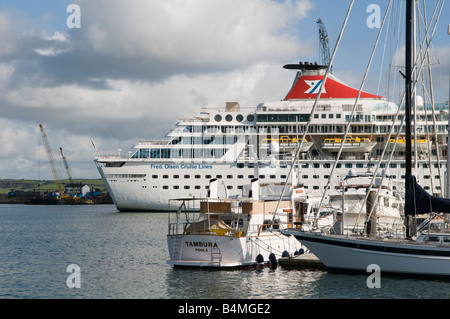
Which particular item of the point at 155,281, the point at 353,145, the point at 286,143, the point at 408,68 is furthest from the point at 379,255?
the point at 286,143

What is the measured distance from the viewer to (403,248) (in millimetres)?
24562

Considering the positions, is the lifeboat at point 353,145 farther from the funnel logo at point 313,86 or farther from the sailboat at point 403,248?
the sailboat at point 403,248

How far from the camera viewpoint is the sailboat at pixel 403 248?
79.6 feet

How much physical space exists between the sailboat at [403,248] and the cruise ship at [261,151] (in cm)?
4140

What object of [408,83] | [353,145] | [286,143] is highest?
[286,143]

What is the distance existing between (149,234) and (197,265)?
18.8 metres

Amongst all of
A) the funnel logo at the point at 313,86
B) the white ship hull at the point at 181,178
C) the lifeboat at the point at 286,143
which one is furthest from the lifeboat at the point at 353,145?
the funnel logo at the point at 313,86

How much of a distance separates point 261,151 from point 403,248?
170 feet

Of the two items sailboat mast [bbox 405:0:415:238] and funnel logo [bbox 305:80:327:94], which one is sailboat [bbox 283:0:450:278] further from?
funnel logo [bbox 305:80:327:94]

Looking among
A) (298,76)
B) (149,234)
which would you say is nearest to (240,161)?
(298,76)

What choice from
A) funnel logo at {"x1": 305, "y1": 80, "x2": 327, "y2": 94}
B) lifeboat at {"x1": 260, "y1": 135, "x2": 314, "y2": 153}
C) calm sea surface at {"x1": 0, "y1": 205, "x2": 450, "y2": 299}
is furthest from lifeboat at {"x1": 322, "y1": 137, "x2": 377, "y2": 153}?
calm sea surface at {"x1": 0, "y1": 205, "x2": 450, "y2": 299}

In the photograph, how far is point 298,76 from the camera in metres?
84.7

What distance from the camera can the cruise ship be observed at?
7081 cm

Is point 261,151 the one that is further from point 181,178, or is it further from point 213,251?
point 213,251
